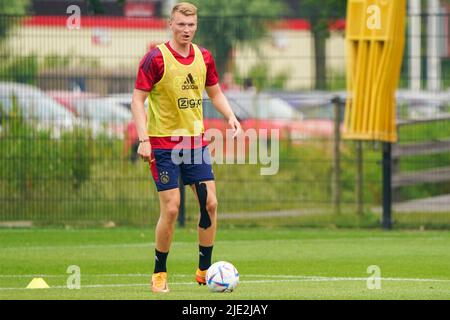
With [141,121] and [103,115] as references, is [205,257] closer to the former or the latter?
[141,121]

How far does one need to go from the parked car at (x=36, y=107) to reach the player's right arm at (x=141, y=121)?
8242 mm

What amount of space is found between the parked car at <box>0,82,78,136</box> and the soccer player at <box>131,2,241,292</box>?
8154 millimetres

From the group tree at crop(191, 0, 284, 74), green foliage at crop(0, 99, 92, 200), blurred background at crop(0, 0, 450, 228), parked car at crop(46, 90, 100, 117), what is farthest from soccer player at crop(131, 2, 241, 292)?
green foliage at crop(0, 99, 92, 200)

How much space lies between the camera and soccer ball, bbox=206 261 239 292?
35.9 ft

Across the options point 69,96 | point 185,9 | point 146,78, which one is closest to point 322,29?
point 69,96

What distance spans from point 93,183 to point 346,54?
4.17m

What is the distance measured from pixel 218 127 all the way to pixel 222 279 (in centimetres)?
877

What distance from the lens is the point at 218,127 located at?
64.3 ft

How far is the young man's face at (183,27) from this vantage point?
11227 millimetres

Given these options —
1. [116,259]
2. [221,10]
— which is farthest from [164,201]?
[221,10]

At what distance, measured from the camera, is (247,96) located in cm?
1966

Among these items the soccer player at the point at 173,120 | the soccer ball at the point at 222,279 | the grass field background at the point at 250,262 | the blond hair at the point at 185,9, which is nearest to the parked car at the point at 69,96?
the grass field background at the point at 250,262

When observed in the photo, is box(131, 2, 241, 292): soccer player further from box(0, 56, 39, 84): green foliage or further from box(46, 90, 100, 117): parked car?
box(0, 56, 39, 84): green foliage

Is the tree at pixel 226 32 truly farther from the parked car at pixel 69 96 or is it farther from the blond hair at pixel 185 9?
the blond hair at pixel 185 9
